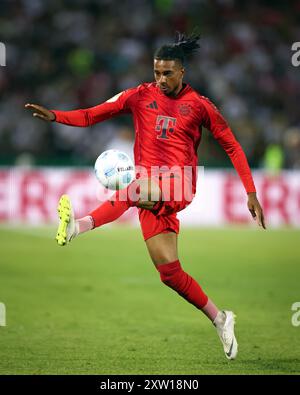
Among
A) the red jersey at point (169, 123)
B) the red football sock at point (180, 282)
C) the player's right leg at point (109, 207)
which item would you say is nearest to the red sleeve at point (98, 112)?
the red jersey at point (169, 123)

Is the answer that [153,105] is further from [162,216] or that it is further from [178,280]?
[178,280]

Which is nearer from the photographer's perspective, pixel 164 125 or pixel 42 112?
pixel 42 112

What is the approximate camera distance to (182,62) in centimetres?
679

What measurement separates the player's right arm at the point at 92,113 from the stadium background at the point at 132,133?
4.24 m

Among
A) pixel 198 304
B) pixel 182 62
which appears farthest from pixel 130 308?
pixel 182 62

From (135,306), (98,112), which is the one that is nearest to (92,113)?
(98,112)

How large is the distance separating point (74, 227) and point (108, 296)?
3845 mm

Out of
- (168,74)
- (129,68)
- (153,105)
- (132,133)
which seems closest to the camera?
(168,74)

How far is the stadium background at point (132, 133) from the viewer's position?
13.0 metres

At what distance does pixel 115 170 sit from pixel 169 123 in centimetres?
65

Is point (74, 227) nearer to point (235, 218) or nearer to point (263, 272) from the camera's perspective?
point (263, 272)

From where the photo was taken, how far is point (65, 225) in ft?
21.4
